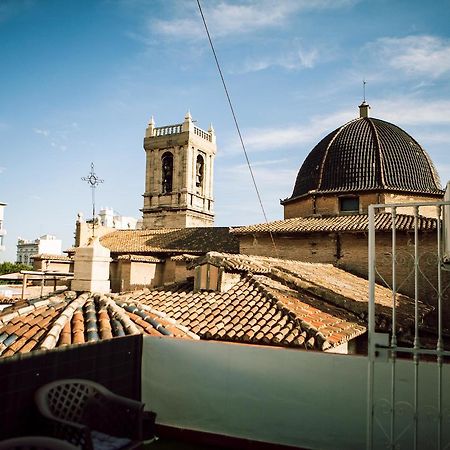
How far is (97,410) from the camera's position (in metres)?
3.95

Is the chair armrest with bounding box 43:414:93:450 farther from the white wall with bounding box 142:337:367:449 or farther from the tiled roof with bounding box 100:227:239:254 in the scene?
the tiled roof with bounding box 100:227:239:254

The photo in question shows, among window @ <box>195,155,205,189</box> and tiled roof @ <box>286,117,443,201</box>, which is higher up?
window @ <box>195,155,205,189</box>

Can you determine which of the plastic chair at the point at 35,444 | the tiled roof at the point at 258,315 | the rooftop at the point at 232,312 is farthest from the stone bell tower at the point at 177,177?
the plastic chair at the point at 35,444

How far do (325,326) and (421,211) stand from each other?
13.6 m

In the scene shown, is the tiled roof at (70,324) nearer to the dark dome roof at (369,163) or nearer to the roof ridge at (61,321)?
the roof ridge at (61,321)

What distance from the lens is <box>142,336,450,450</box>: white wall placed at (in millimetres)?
4500

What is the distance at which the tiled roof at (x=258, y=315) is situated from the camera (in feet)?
29.9

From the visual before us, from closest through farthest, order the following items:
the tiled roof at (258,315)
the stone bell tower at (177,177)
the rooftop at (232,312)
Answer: the rooftop at (232,312) → the tiled roof at (258,315) → the stone bell tower at (177,177)

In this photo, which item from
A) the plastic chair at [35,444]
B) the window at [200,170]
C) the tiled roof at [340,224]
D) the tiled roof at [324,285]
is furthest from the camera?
the window at [200,170]

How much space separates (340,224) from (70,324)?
1491cm

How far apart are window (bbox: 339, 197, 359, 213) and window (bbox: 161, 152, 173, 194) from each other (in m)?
21.1


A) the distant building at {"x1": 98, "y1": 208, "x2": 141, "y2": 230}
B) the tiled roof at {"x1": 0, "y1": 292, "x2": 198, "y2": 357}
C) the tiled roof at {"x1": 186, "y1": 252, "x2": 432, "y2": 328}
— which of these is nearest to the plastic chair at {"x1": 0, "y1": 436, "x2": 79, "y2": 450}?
the tiled roof at {"x1": 0, "y1": 292, "x2": 198, "y2": 357}

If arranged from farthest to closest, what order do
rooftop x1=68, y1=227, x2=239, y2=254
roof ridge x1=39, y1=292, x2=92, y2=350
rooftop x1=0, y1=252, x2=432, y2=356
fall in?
rooftop x1=68, y1=227, x2=239, y2=254 → rooftop x1=0, y1=252, x2=432, y2=356 → roof ridge x1=39, y1=292, x2=92, y2=350

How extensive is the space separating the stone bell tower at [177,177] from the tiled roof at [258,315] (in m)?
25.2
